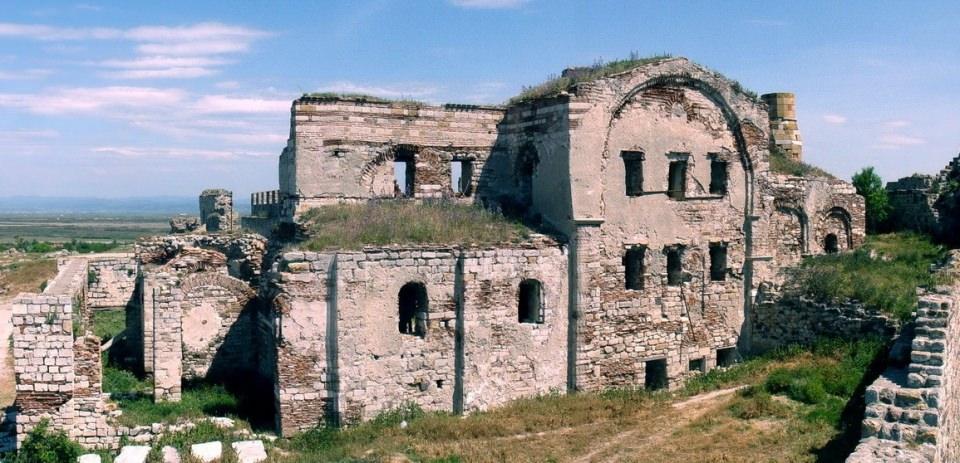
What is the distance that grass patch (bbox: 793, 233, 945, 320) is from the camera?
1591 centimetres

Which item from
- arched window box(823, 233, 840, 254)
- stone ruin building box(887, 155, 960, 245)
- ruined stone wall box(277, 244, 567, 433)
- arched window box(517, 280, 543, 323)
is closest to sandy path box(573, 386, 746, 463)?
ruined stone wall box(277, 244, 567, 433)

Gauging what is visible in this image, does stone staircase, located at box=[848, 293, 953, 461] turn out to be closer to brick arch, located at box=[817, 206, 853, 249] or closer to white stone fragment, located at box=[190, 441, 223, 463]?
brick arch, located at box=[817, 206, 853, 249]

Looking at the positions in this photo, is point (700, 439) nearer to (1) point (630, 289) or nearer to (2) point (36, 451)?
(1) point (630, 289)

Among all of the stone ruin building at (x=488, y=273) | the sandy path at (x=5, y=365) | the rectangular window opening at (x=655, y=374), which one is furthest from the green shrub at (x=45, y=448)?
the rectangular window opening at (x=655, y=374)

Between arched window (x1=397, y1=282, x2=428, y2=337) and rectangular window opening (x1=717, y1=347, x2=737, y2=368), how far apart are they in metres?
7.60

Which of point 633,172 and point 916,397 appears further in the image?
point 633,172

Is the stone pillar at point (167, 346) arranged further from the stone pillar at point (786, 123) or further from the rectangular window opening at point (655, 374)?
the stone pillar at point (786, 123)

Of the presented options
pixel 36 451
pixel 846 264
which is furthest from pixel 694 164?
pixel 36 451

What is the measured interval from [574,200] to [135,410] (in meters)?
9.45

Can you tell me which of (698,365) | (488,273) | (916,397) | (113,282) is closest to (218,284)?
(488,273)

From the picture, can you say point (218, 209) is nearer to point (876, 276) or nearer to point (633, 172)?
point (633, 172)

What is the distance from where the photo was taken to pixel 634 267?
17281 mm

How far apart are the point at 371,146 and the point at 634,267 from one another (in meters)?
6.51

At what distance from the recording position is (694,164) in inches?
702
